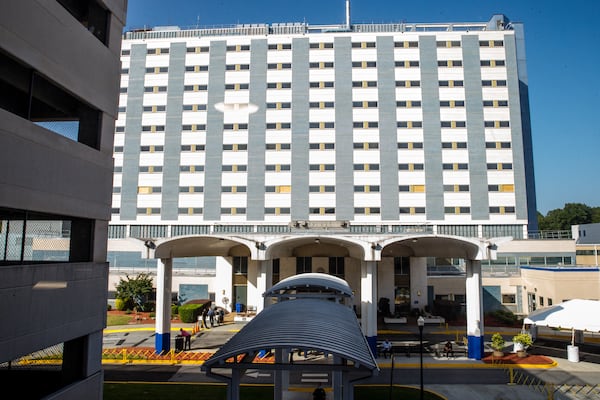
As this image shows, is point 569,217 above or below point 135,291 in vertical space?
above

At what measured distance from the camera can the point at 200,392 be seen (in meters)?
18.8

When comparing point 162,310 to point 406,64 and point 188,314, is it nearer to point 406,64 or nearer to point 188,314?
point 188,314

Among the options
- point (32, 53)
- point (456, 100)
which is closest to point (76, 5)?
point (32, 53)

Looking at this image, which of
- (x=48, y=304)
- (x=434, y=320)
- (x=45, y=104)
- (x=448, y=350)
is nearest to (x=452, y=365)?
(x=448, y=350)

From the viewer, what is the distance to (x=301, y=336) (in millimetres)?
8328

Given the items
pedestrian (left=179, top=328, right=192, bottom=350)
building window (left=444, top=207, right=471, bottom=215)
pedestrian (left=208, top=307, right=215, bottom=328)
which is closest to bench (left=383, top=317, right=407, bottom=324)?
pedestrian (left=208, top=307, right=215, bottom=328)

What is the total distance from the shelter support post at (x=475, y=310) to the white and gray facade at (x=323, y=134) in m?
25.4

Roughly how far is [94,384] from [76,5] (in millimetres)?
12053

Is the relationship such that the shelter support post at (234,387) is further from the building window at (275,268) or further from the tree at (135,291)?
the tree at (135,291)

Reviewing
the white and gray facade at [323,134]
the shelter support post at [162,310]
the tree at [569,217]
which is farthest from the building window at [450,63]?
the tree at [569,217]

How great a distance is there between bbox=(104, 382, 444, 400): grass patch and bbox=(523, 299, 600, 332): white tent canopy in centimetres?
1115

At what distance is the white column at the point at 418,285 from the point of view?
4028cm

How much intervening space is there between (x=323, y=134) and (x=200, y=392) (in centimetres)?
3798

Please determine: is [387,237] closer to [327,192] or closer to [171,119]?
[327,192]
